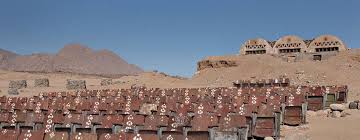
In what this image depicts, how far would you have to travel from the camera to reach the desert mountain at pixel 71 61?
493 feet

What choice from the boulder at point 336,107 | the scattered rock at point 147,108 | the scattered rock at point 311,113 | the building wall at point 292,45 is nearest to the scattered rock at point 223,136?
the scattered rock at point 147,108

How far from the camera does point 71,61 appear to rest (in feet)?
547

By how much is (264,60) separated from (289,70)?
771 centimetres

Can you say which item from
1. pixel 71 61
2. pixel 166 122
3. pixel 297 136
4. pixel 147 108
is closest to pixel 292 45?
pixel 147 108

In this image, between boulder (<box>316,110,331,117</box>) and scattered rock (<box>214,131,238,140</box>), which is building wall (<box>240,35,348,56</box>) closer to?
boulder (<box>316,110,331,117</box>)

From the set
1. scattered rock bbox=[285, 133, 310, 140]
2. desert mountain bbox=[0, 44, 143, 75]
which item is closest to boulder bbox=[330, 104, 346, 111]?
scattered rock bbox=[285, 133, 310, 140]

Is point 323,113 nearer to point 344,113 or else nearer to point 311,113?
point 311,113

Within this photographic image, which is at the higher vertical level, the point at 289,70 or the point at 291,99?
the point at 289,70

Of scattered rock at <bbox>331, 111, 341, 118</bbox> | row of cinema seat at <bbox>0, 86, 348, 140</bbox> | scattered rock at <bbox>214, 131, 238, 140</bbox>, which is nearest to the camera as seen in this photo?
row of cinema seat at <bbox>0, 86, 348, 140</bbox>

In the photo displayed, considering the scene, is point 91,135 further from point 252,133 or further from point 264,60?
point 264,60

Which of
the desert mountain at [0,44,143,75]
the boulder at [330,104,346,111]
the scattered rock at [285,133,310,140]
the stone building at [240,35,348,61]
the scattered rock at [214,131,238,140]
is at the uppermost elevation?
the desert mountain at [0,44,143,75]

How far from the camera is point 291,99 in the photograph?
39.2ft

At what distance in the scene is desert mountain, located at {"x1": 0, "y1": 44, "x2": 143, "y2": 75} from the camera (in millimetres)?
150250

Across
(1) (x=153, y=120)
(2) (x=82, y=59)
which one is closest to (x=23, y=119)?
(1) (x=153, y=120)
